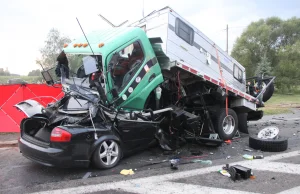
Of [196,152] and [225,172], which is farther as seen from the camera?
[196,152]

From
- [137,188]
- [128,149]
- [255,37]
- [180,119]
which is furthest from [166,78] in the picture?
[255,37]

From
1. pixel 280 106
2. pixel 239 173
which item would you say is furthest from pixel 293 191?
pixel 280 106

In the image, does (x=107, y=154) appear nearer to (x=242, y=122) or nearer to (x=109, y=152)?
(x=109, y=152)

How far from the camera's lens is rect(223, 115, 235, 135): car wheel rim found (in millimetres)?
7465

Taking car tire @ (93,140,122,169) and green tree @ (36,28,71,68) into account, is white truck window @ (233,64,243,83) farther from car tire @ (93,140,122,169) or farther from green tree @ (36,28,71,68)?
green tree @ (36,28,71,68)

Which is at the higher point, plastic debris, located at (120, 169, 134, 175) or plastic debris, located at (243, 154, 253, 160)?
plastic debris, located at (243, 154, 253, 160)

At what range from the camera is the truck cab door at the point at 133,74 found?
17.4 feet

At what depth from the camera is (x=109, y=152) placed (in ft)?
16.0

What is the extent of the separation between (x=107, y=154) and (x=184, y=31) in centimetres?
375

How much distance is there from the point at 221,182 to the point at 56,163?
8.80 feet

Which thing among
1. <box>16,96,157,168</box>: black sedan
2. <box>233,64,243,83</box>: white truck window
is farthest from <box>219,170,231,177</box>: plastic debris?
<box>233,64,243,83</box>: white truck window

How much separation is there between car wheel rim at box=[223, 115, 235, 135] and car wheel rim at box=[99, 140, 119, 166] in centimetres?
366

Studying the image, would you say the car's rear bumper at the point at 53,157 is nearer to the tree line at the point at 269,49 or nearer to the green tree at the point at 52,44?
the tree line at the point at 269,49

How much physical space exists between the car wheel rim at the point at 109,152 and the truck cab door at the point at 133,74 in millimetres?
812
